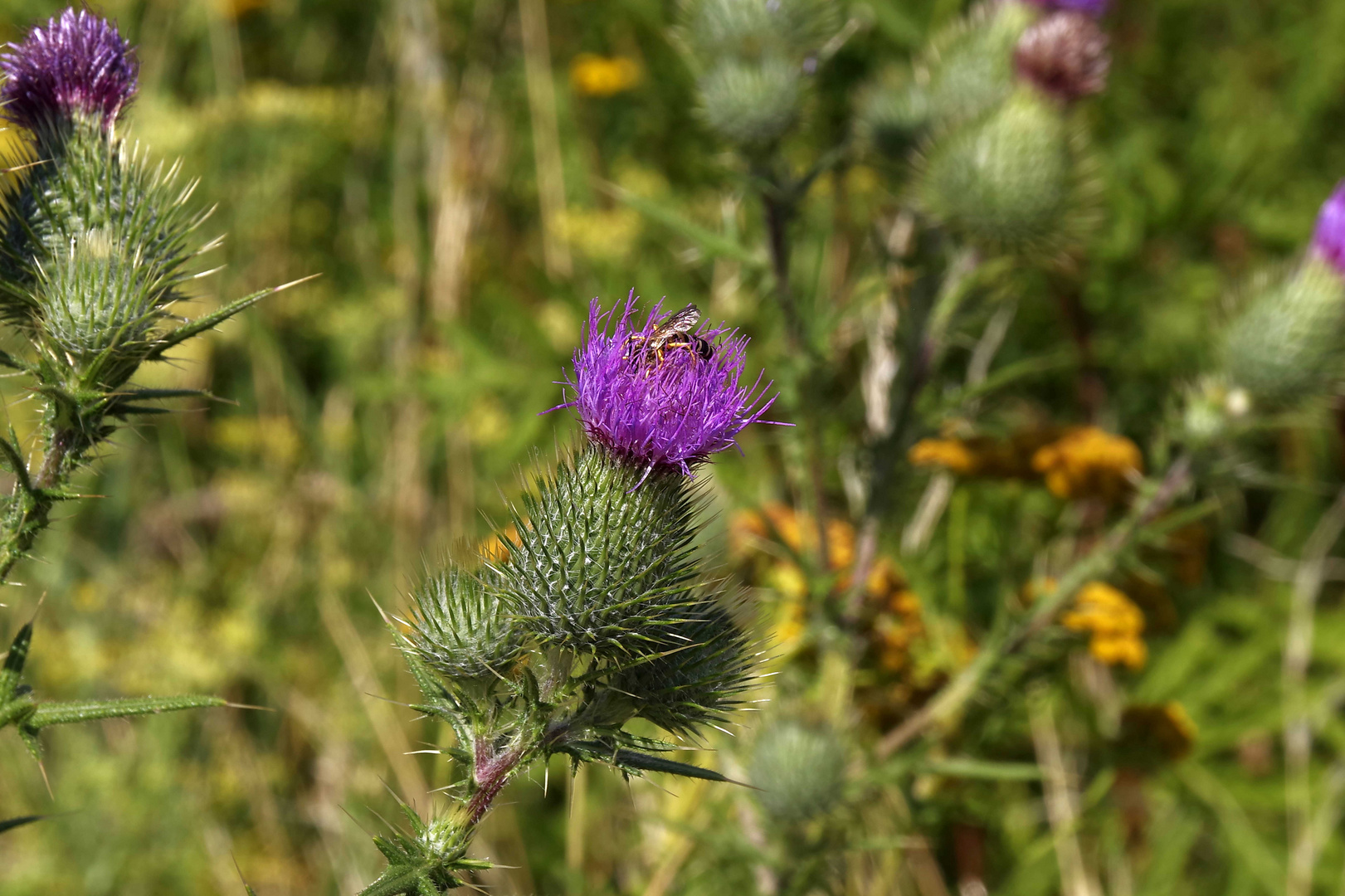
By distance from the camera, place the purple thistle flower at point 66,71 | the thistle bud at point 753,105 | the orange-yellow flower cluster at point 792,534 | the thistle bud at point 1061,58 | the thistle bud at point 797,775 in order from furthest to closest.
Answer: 1. the thistle bud at point 1061,58
2. the orange-yellow flower cluster at point 792,534
3. the thistle bud at point 753,105
4. the thistle bud at point 797,775
5. the purple thistle flower at point 66,71

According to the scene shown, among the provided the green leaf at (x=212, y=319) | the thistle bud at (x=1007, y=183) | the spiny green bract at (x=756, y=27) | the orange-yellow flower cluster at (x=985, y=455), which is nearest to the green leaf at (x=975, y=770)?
the orange-yellow flower cluster at (x=985, y=455)

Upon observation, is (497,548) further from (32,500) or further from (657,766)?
(32,500)

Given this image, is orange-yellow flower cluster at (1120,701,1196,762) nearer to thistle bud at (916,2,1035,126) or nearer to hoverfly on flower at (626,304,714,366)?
thistle bud at (916,2,1035,126)

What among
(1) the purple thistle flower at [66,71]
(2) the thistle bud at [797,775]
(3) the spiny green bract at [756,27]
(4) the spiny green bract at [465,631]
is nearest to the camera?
(4) the spiny green bract at [465,631]

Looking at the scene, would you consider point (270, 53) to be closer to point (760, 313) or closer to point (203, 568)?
point (203, 568)

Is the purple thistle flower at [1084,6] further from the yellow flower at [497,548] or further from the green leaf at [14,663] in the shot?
the green leaf at [14,663]

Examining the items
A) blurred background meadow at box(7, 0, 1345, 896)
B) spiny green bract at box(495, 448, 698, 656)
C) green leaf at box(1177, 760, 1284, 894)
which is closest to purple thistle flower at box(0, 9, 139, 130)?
spiny green bract at box(495, 448, 698, 656)
